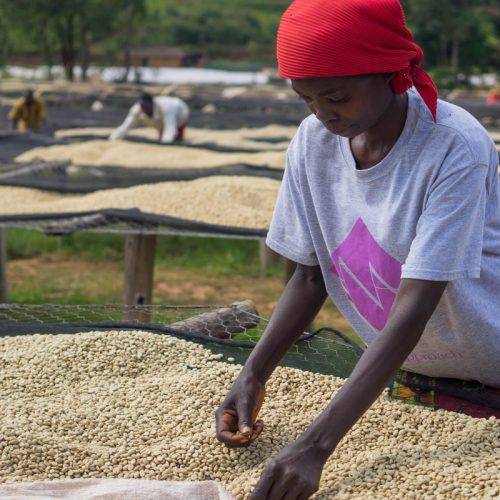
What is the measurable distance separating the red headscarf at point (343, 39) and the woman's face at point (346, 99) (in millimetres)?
19

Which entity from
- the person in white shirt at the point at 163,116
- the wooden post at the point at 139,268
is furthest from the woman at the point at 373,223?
the person in white shirt at the point at 163,116

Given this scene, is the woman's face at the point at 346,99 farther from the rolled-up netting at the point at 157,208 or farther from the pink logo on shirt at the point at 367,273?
the rolled-up netting at the point at 157,208

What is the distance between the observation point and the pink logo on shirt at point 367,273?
186 centimetres

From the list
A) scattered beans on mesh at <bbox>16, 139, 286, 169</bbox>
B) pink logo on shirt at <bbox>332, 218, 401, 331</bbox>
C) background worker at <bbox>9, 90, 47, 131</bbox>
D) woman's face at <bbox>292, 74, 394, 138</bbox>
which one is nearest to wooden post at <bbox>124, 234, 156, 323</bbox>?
scattered beans on mesh at <bbox>16, 139, 286, 169</bbox>

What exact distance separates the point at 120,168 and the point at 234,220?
8.07 ft

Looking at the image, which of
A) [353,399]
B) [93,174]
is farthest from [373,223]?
[93,174]

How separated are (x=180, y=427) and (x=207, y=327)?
32.0 inches

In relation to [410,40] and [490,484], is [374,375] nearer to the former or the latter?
[490,484]

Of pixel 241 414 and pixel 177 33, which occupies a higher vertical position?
pixel 241 414

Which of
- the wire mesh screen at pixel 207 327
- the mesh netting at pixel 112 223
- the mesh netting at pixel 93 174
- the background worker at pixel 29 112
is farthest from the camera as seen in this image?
the background worker at pixel 29 112

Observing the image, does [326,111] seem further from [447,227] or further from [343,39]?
[447,227]

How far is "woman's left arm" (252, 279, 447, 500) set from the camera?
1.63m

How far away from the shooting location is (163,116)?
9.61 meters

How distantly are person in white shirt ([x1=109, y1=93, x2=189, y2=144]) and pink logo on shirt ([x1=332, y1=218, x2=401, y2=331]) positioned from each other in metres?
7.53
